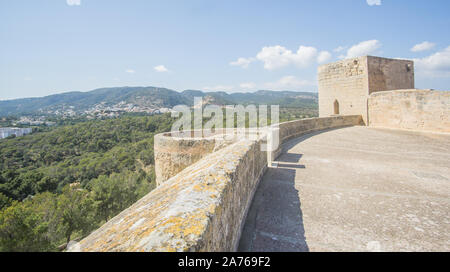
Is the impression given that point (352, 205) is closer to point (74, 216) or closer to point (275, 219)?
point (275, 219)

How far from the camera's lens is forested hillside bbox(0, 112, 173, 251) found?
13957 millimetres

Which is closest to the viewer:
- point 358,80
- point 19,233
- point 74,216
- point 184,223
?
point 184,223

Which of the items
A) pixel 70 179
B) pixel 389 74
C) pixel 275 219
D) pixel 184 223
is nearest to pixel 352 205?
pixel 275 219

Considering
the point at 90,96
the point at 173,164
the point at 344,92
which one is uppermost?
the point at 90,96

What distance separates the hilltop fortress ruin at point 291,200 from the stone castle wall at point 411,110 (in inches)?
51.9

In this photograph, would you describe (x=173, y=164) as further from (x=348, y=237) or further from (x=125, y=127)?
(x=125, y=127)

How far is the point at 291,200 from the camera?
3.21m

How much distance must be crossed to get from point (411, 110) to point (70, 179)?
1712 inches

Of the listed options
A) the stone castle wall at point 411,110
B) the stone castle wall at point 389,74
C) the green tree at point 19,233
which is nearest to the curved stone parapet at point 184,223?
the stone castle wall at point 411,110

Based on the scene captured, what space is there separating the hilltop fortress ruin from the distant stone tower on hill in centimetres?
532

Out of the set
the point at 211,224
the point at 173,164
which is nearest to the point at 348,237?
the point at 211,224

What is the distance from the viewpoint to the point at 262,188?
145 inches

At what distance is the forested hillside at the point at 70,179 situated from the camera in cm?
1396
